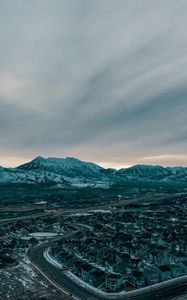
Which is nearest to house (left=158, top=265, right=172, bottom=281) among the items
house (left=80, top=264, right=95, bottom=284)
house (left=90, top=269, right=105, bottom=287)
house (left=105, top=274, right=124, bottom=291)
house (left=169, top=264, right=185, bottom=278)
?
house (left=169, top=264, right=185, bottom=278)

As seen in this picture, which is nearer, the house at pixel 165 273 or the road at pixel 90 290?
the road at pixel 90 290

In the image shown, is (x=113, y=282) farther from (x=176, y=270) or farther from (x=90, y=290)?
Result: (x=176, y=270)

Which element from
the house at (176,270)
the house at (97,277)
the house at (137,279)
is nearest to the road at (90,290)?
the house at (137,279)

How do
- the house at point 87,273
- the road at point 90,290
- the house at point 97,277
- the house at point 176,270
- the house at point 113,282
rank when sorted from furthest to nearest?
the house at point 176,270 < the house at point 87,273 < the house at point 97,277 < the house at point 113,282 < the road at point 90,290

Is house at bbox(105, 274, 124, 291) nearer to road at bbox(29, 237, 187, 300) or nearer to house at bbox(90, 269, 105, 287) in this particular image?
house at bbox(90, 269, 105, 287)

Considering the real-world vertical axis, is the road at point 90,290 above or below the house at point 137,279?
below

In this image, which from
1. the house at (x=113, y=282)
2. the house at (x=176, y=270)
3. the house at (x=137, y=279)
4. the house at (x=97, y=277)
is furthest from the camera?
the house at (x=176, y=270)

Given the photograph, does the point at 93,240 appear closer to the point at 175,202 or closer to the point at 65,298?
the point at 65,298

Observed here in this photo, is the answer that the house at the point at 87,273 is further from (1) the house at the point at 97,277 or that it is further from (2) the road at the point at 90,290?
(2) the road at the point at 90,290

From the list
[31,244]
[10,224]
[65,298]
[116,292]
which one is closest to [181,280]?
[116,292]
